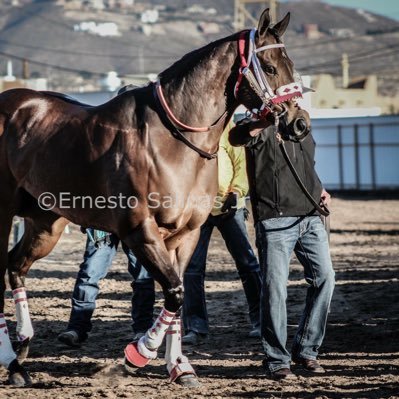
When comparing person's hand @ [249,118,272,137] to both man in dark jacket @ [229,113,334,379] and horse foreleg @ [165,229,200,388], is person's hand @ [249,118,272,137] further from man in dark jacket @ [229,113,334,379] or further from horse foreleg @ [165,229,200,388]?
horse foreleg @ [165,229,200,388]

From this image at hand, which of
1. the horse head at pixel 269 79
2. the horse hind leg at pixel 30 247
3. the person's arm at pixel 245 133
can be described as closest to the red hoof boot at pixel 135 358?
the horse hind leg at pixel 30 247

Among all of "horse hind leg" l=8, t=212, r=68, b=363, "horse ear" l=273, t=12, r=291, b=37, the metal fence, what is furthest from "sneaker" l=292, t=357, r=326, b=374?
the metal fence

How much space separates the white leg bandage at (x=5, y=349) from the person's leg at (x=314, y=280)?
2.15m

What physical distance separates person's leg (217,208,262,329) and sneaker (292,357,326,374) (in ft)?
4.84

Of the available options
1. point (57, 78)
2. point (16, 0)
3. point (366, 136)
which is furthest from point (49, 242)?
point (16, 0)

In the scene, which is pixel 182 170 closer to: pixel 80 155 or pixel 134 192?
pixel 134 192

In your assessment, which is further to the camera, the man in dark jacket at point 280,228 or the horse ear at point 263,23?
the man in dark jacket at point 280,228

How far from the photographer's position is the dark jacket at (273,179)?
279 inches

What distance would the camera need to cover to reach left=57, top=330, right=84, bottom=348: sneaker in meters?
8.38

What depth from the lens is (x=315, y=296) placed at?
7273 mm

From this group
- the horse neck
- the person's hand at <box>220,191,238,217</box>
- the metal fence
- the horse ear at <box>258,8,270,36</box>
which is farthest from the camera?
the metal fence

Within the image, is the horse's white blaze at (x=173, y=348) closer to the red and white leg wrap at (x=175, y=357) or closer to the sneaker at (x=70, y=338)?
the red and white leg wrap at (x=175, y=357)

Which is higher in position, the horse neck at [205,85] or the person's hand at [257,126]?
the horse neck at [205,85]

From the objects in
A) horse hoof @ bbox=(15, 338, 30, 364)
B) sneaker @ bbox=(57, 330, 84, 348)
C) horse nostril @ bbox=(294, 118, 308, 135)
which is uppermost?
horse nostril @ bbox=(294, 118, 308, 135)
